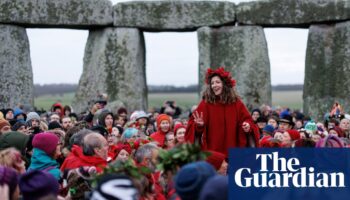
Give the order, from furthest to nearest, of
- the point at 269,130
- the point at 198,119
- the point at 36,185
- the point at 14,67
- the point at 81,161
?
the point at 14,67, the point at 269,130, the point at 198,119, the point at 81,161, the point at 36,185

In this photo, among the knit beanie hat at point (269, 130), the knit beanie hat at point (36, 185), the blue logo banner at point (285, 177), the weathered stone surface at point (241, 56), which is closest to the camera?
the knit beanie hat at point (36, 185)

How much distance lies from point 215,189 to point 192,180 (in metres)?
0.25

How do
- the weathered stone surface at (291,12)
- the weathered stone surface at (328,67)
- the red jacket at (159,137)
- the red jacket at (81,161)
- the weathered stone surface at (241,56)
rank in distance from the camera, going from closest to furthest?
1. the red jacket at (81,161)
2. the red jacket at (159,137)
3. the weathered stone surface at (291,12)
4. the weathered stone surface at (328,67)
5. the weathered stone surface at (241,56)

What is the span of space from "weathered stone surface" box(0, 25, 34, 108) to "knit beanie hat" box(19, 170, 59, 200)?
15.6 m

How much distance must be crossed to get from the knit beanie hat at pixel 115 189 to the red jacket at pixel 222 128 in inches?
190

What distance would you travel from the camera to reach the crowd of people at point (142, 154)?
689cm

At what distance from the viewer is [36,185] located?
23.1ft

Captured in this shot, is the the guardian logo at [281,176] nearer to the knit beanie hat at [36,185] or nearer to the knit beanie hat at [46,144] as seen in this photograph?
the knit beanie hat at [36,185]

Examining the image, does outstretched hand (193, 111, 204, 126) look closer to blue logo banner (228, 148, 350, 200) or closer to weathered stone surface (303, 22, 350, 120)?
blue logo banner (228, 148, 350, 200)

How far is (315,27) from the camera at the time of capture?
22.7 meters

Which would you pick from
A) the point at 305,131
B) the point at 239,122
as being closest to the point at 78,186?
the point at 239,122

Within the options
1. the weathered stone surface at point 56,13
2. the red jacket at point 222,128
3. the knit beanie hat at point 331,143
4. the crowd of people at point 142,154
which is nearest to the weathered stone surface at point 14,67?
the weathered stone surface at point 56,13

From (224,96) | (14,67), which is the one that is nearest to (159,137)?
(224,96)

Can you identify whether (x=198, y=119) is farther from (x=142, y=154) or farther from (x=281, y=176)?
(x=281, y=176)
